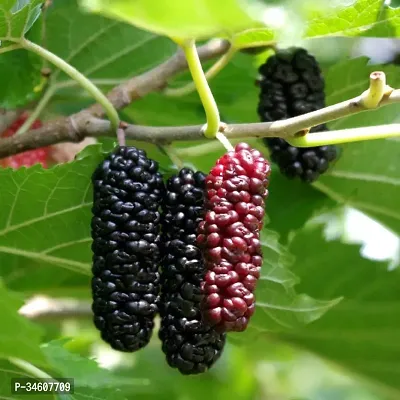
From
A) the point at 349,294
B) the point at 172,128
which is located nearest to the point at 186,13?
the point at 172,128

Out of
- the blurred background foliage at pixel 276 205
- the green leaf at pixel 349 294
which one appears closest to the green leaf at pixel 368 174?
the blurred background foliage at pixel 276 205

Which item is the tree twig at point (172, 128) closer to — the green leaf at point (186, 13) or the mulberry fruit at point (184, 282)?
the mulberry fruit at point (184, 282)

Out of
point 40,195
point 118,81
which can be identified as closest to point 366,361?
point 118,81

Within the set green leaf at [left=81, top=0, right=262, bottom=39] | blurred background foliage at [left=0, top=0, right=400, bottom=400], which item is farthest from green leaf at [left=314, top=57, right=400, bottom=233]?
green leaf at [left=81, top=0, right=262, bottom=39]

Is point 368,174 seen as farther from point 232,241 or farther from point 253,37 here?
point 232,241

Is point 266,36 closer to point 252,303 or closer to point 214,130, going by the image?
point 214,130

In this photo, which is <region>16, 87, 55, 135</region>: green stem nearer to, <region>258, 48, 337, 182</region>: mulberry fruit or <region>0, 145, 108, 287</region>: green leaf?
<region>0, 145, 108, 287</region>: green leaf
